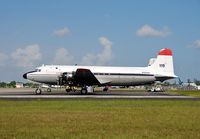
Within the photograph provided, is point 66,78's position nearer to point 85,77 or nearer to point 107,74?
point 85,77

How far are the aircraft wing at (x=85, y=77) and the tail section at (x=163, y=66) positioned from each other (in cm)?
1136

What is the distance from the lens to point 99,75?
5628 cm

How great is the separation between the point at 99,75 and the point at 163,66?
13538 mm

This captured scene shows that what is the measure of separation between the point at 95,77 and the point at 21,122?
3885 cm

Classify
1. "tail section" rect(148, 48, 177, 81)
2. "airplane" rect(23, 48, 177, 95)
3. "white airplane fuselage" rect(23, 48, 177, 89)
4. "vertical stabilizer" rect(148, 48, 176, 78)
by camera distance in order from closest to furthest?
1. "airplane" rect(23, 48, 177, 95)
2. "white airplane fuselage" rect(23, 48, 177, 89)
3. "tail section" rect(148, 48, 177, 81)
4. "vertical stabilizer" rect(148, 48, 176, 78)

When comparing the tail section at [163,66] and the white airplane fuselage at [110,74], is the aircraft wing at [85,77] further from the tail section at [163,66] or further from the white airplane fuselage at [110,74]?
the tail section at [163,66]

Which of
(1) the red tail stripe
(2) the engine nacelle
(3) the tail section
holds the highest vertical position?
(1) the red tail stripe

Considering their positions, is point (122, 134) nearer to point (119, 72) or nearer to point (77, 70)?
point (77, 70)

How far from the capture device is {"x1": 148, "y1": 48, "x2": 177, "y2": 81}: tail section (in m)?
60.2

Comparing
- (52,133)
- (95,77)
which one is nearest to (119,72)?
(95,77)

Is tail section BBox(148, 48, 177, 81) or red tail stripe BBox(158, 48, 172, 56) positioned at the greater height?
red tail stripe BBox(158, 48, 172, 56)

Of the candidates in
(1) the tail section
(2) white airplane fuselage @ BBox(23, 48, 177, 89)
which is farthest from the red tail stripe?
(2) white airplane fuselage @ BBox(23, 48, 177, 89)

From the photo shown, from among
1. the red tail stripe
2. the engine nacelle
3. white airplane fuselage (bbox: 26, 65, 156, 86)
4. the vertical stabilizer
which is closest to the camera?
the engine nacelle

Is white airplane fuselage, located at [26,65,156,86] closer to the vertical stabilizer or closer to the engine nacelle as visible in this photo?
the engine nacelle
